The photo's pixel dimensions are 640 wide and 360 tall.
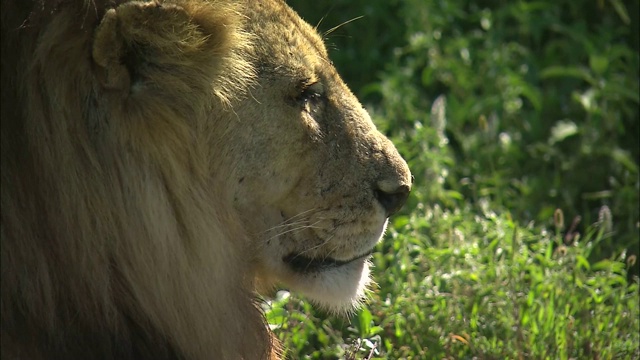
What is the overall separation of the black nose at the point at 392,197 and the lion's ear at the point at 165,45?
0.52 m

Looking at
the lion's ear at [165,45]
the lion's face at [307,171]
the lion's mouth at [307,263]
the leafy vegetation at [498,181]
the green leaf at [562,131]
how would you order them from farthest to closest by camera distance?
the green leaf at [562,131] < the leafy vegetation at [498,181] < the lion's mouth at [307,263] < the lion's face at [307,171] < the lion's ear at [165,45]

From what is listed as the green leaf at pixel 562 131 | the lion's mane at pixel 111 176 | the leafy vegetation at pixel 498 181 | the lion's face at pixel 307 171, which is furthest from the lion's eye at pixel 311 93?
the green leaf at pixel 562 131

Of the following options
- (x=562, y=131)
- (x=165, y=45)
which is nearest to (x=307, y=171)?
(x=165, y=45)

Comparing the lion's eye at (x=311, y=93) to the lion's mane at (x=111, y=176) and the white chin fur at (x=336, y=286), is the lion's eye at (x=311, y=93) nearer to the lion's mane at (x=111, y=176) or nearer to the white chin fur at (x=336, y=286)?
the lion's mane at (x=111, y=176)

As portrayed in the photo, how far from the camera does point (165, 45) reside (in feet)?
7.32

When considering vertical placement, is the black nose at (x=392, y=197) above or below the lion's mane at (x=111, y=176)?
below

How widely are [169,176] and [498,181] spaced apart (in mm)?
2186

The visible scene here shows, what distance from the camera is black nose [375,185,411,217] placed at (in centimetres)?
265

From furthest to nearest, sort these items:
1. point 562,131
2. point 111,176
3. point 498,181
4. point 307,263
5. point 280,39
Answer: point 562,131 → point 498,181 → point 307,263 → point 280,39 → point 111,176

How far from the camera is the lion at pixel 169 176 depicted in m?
2.18

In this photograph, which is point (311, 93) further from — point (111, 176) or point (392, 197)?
point (111, 176)

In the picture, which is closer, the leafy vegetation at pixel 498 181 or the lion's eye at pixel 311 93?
the lion's eye at pixel 311 93

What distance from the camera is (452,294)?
10.8 feet

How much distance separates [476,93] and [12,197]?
10.6 feet
